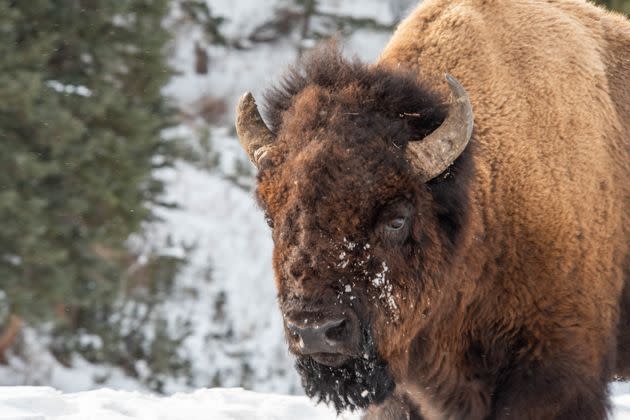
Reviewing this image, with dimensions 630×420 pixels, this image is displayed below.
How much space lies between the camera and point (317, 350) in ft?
10.9

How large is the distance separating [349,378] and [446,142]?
1.09 meters

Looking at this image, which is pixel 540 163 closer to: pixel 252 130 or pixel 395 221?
pixel 395 221

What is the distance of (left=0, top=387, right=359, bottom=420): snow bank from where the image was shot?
4.88m

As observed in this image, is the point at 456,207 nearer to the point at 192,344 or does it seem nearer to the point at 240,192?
the point at 192,344

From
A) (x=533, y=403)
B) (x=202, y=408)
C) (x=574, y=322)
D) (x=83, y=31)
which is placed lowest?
(x=83, y=31)

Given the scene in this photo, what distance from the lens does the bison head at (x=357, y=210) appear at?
11.2 feet

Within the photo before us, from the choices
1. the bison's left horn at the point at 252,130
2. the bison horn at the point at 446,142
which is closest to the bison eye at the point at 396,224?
the bison horn at the point at 446,142

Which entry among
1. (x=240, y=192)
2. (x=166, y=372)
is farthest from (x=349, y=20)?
(x=166, y=372)

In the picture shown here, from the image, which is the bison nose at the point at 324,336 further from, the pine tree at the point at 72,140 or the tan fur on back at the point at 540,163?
the pine tree at the point at 72,140

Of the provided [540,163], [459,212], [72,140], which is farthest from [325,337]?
[72,140]

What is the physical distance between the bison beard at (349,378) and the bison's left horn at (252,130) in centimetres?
97

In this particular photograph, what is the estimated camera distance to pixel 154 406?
17.7 feet

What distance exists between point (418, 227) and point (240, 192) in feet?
39.9

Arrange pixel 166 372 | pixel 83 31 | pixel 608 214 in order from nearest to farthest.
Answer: pixel 608 214 < pixel 83 31 < pixel 166 372
